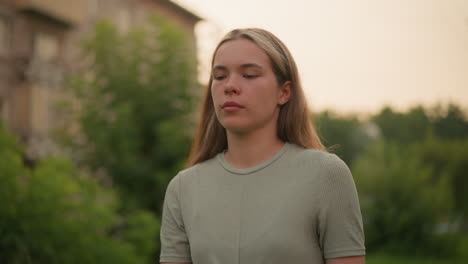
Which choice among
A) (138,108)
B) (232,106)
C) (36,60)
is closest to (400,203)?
(138,108)

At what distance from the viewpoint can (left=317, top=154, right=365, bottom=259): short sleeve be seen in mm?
2131

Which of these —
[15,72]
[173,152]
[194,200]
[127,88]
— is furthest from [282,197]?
[15,72]

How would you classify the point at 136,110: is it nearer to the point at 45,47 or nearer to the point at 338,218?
the point at 45,47

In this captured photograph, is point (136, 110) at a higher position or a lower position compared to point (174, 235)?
higher

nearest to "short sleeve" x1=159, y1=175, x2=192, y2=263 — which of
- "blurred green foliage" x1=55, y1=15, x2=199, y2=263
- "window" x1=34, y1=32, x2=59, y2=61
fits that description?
"blurred green foliage" x1=55, y1=15, x2=199, y2=263

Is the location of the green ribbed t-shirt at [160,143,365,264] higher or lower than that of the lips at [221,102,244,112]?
lower

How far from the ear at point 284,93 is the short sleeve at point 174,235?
1.90ft

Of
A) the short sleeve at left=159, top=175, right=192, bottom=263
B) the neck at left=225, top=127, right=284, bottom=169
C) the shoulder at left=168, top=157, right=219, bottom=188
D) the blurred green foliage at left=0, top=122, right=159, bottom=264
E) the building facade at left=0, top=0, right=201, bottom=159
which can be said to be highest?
the building facade at left=0, top=0, right=201, bottom=159

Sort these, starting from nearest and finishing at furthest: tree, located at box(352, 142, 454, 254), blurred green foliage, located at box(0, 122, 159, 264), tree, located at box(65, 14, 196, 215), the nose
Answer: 1. the nose
2. blurred green foliage, located at box(0, 122, 159, 264)
3. tree, located at box(65, 14, 196, 215)
4. tree, located at box(352, 142, 454, 254)

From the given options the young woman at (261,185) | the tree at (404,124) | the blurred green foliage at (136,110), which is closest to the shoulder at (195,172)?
the young woman at (261,185)

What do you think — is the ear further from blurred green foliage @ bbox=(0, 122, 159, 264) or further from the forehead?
blurred green foliage @ bbox=(0, 122, 159, 264)

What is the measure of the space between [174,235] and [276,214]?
0.51m

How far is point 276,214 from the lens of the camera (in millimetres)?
2166

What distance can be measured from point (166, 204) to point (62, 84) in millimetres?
20021
